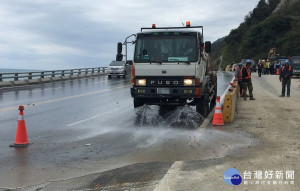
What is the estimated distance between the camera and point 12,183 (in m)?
5.85

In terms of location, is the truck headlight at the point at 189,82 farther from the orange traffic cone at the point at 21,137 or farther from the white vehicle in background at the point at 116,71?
the white vehicle in background at the point at 116,71

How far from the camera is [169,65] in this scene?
11320mm

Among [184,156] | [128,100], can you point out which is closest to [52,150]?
[184,156]

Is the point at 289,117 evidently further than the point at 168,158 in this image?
Yes

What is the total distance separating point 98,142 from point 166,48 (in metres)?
4.10

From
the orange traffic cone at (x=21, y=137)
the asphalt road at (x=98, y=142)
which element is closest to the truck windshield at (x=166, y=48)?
the asphalt road at (x=98, y=142)

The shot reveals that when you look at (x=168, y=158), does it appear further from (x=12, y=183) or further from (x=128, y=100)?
(x=128, y=100)

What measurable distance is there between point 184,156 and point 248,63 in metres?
11.2

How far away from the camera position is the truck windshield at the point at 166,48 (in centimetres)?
1143

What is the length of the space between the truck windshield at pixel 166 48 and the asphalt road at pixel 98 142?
6.31ft

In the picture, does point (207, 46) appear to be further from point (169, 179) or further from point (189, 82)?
point (169, 179)

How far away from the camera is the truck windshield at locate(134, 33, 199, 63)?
37.5ft

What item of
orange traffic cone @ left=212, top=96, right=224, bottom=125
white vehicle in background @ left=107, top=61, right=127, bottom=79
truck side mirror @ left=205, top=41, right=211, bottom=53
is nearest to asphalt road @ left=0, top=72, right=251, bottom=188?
orange traffic cone @ left=212, top=96, right=224, bottom=125

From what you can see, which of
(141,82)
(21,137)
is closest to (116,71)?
(141,82)
